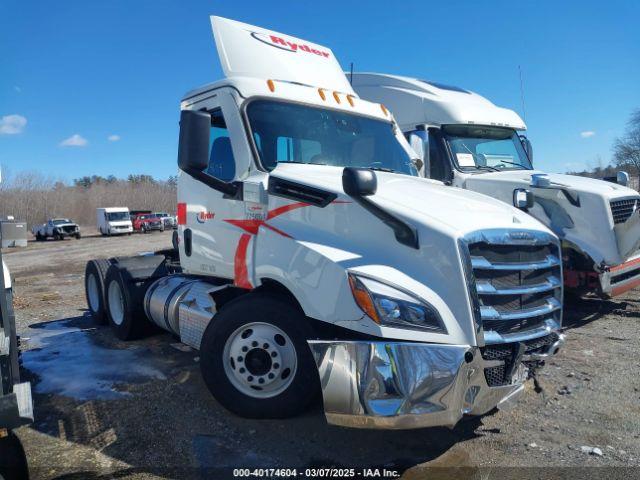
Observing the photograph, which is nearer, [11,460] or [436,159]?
[11,460]

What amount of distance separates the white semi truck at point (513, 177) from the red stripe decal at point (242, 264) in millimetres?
2716

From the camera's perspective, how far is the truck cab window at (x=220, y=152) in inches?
177

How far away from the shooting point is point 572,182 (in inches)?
279

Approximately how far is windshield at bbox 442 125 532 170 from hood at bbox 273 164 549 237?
10.1 ft

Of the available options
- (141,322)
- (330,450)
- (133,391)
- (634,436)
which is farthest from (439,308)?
(141,322)

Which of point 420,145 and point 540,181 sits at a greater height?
point 420,145

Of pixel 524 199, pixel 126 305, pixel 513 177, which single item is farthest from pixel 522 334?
pixel 126 305

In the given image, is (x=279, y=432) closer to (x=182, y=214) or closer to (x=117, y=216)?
(x=182, y=214)

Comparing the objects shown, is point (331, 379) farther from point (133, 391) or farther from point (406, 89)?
point (406, 89)

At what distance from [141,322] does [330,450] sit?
12.4 feet

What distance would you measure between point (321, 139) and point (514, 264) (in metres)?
2.09

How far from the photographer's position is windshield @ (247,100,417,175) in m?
4.38

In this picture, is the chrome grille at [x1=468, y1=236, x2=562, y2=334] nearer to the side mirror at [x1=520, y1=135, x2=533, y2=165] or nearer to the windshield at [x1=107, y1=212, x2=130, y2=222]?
the side mirror at [x1=520, y1=135, x2=533, y2=165]

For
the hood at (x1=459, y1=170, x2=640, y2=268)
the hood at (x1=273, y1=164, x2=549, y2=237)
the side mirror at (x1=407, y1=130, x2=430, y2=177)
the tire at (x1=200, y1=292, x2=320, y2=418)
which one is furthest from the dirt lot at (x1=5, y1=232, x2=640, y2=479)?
the side mirror at (x1=407, y1=130, x2=430, y2=177)
